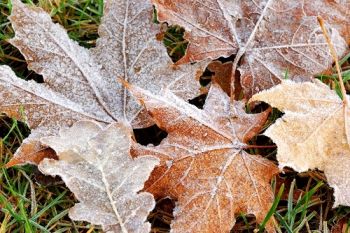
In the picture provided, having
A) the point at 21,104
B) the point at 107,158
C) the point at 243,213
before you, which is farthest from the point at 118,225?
the point at 21,104

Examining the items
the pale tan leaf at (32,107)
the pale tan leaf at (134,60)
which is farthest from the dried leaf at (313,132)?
the pale tan leaf at (32,107)

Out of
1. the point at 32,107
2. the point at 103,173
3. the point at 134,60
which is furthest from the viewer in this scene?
the point at 134,60

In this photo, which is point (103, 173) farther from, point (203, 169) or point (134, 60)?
point (134, 60)

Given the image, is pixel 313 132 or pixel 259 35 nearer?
pixel 313 132

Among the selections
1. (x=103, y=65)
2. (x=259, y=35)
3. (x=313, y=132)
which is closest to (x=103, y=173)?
(x=103, y=65)

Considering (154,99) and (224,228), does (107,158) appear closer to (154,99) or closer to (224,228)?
(154,99)

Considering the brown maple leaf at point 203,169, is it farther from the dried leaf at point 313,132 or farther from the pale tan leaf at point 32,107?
the pale tan leaf at point 32,107

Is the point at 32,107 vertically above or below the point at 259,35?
below
